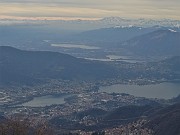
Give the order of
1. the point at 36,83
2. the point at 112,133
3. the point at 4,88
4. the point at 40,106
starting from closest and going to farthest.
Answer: the point at 112,133
the point at 40,106
the point at 4,88
the point at 36,83

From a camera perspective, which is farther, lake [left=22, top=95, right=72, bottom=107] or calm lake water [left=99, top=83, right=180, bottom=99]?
calm lake water [left=99, top=83, right=180, bottom=99]

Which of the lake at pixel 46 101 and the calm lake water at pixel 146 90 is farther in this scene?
the calm lake water at pixel 146 90

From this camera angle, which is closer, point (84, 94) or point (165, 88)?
point (84, 94)

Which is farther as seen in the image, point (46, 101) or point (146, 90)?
point (146, 90)

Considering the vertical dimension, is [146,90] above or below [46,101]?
below

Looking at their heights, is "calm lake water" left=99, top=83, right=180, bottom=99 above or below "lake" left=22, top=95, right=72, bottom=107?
below

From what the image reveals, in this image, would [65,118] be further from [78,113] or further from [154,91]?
[154,91]

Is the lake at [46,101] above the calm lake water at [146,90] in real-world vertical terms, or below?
above

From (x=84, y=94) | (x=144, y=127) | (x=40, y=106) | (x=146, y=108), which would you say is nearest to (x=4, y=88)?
(x=84, y=94)
